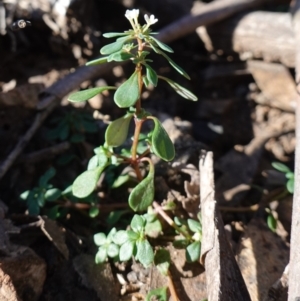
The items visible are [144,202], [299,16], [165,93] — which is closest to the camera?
[144,202]

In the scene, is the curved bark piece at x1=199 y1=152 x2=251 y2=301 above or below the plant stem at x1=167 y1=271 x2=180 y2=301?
above

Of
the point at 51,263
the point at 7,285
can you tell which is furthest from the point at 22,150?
the point at 7,285

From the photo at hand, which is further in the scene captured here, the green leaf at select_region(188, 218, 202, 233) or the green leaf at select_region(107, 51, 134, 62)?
the green leaf at select_region(188, 218, 202, 233)

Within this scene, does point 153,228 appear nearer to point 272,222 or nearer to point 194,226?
point 194,226

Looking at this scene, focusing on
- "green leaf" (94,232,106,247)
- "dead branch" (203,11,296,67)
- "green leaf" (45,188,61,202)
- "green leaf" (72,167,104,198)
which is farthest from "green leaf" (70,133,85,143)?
"dead branch" (203,11,296,67)

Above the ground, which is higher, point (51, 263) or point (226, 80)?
point (51, 263)

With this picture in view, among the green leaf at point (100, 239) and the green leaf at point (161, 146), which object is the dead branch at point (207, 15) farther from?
the green leaf at point (100, 239)

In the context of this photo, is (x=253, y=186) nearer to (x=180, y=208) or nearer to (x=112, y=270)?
(x=180, y=208)

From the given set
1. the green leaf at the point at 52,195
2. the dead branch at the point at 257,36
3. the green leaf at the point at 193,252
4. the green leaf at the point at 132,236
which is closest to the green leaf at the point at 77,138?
the green leaf at the point at 52,195

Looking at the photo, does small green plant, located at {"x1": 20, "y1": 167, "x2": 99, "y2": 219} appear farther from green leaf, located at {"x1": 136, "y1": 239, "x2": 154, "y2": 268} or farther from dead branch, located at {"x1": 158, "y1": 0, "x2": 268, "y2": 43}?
dead branch, located at {"x1": 158, "y1": 0, "x2": 268, "y2": 43}
